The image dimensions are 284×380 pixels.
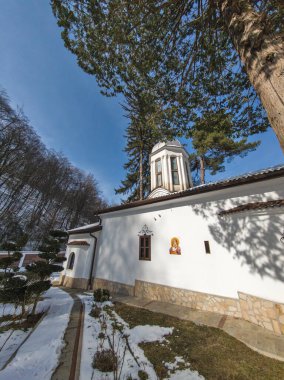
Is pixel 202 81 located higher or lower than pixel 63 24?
lower

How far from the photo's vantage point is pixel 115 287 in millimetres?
10758

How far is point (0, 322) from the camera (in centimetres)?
586

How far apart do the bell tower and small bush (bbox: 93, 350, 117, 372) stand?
1214 centimetres

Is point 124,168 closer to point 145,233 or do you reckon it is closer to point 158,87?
point 145,233

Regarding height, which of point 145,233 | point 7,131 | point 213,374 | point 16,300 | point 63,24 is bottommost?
point 213,374

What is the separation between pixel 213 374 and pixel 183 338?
151 centimetres

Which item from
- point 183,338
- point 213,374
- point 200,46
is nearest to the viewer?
point 213,374

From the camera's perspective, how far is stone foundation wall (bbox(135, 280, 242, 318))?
20.9ft

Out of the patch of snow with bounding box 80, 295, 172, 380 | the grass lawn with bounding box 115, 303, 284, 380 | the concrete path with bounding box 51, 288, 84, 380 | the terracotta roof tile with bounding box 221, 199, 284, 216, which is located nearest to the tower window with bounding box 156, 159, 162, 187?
the terracotta roof tile with bounding box 221, 199, 284, 216

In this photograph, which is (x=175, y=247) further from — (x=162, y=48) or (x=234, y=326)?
(x=162, y=48)

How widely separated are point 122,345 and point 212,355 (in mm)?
2196

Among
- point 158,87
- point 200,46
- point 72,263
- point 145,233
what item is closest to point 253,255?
point 145,233

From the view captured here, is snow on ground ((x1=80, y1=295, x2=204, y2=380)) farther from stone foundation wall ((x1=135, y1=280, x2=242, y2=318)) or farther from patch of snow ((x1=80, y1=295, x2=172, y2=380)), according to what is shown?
stone foundation wall ((x1=135, y1=280, x2=242, y2=318))

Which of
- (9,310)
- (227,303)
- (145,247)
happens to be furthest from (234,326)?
(9,310)
